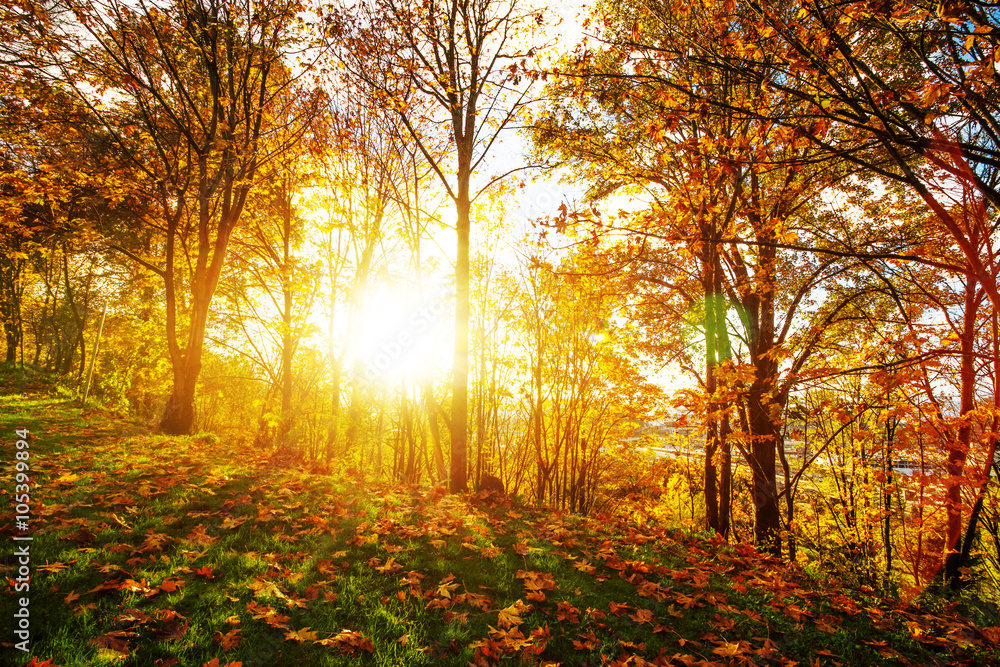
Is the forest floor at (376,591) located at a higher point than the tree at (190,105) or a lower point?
lower

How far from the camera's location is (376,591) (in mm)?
3566

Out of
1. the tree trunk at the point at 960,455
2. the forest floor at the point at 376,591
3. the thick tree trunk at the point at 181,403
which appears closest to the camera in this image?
the forest floor at the point at 376,591

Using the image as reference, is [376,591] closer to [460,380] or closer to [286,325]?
[460,380]

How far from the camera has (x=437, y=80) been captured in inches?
312

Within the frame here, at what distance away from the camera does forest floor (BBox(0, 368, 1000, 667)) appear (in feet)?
9.26

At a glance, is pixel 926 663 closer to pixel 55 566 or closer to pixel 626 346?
pixel 55 566

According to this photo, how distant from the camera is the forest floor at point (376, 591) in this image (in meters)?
2.82

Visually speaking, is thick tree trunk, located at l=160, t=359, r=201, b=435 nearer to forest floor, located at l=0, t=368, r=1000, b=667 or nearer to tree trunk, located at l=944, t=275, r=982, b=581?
forest floor, located at l=0, t=368, r=1000, b=667

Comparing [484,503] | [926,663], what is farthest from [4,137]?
[926,663]

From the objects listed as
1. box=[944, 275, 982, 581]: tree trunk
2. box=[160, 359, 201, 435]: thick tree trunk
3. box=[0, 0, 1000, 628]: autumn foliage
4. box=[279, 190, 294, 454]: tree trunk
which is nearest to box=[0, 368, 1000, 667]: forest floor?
box=[0, 0, 1000, 628]: autumn foliage

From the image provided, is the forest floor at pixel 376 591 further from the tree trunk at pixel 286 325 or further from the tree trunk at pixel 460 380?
the tree trunk at pixel 286 325

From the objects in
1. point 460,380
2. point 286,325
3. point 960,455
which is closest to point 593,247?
point 460,380

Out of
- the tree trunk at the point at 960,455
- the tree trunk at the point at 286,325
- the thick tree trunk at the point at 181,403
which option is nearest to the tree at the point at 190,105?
the thick tree trunk at the point at 181,403

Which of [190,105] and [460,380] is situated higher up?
[190,105]
